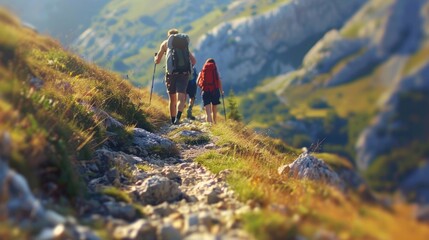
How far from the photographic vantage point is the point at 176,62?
622 inches

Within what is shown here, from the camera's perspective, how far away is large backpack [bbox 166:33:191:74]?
15.5 metres

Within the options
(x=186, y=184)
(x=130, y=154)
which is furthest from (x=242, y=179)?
(x=130, y=154)

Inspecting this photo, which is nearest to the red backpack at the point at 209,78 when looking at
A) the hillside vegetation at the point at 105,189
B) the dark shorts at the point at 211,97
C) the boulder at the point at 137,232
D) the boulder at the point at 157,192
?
the dark shorts at the point at 211,97

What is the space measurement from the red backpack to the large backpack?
3.38 metres

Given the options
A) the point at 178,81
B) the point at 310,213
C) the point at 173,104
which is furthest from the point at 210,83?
the point at 310,213

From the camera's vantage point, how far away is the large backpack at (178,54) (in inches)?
611

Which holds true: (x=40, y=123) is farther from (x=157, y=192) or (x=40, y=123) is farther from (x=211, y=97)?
(x=211, y=97)

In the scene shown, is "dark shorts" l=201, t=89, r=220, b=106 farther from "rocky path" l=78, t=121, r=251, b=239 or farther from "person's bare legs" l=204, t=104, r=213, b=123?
"rocky path" l=78, t=121, r=251, b=239

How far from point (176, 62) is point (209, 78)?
396 centimetres

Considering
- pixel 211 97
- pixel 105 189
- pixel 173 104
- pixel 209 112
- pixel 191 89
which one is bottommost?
pixel 105 189

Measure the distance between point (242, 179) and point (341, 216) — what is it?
10.3ft

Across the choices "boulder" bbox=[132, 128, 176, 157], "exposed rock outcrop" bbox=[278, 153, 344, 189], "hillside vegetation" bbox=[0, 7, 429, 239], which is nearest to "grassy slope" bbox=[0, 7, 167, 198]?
"hillside vegetation" bbox=[0, 7, 429, 239]

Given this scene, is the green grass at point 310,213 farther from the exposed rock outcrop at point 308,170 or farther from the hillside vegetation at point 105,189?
the exposed rock outcrop at point 308,170

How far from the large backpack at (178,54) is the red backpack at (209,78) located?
3379mm
